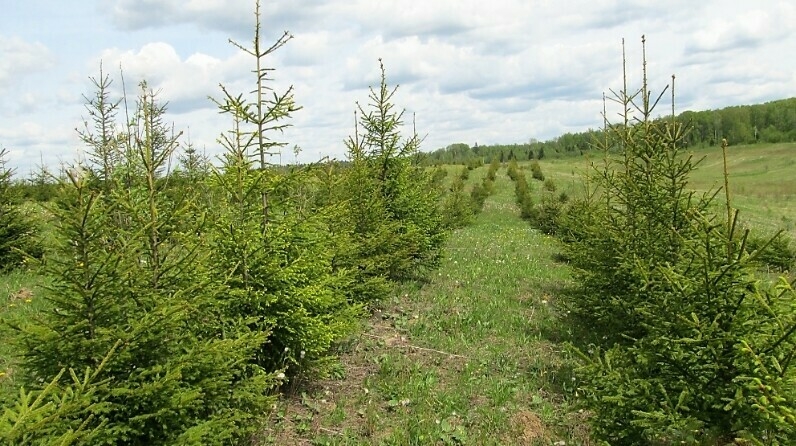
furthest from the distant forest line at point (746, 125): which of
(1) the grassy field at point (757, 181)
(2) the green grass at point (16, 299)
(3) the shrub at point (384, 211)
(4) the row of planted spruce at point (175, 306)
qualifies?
(4) the row of planted spruce at point (175, 306)

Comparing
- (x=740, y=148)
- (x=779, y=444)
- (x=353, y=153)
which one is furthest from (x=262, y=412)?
(x=740, y=148)

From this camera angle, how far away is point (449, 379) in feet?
25.2

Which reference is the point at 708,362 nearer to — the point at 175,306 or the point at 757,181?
the point at 175,306

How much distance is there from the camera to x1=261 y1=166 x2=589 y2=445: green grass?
6125 millimetres

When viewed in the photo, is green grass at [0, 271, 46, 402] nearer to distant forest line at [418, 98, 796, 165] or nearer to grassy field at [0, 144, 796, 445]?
grassy field at [0, 144, 796, 445]

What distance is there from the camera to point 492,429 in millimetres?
6203

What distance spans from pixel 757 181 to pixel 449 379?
192ft

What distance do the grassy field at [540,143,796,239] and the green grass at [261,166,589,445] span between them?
7.36m

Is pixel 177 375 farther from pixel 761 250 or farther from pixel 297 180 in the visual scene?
pixel 761 250

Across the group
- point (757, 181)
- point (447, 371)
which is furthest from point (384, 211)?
point (757, 181)

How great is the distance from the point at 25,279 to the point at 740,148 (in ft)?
289

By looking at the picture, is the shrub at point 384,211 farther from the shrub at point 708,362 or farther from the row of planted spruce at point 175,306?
the shrub at point 708,362

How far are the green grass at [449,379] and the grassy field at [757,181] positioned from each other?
7359 mm

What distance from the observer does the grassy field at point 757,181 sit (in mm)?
30184
